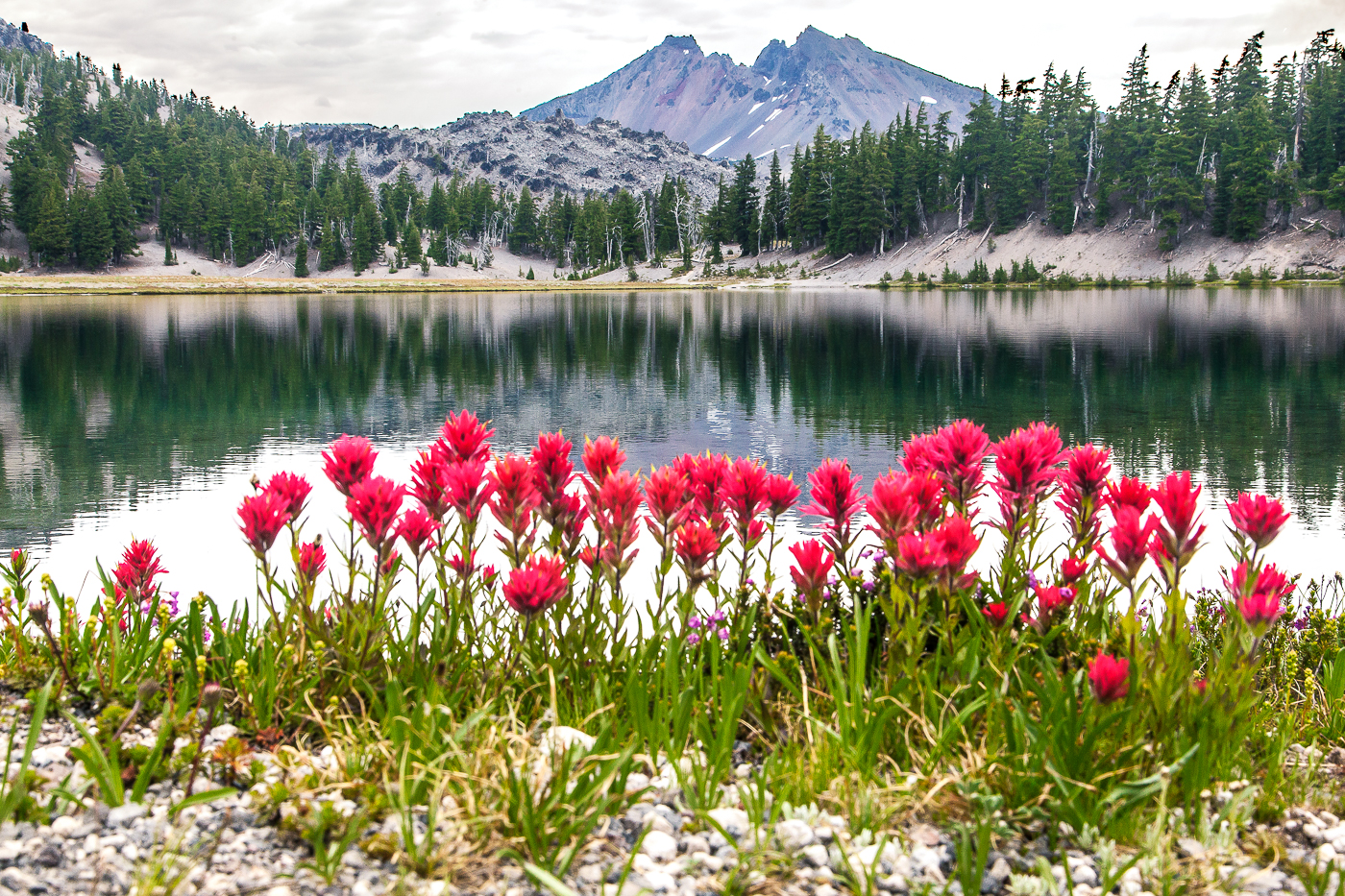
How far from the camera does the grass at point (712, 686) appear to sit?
3146mm

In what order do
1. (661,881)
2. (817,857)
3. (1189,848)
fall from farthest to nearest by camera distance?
1. (1189,848)
2. (817,857)
3. (661,881)

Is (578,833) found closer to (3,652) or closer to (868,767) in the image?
(868,767)

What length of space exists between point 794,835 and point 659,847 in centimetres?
43

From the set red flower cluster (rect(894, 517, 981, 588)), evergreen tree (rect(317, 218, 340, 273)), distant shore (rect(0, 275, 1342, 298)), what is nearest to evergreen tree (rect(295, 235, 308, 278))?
evergreen tree (rect(317, 218, 340, 273))

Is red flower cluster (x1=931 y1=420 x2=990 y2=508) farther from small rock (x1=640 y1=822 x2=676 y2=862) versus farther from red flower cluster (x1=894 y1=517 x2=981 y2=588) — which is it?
small rock (x1=640 y1=822 x2=676 y2=862)

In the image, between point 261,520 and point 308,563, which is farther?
point 308,563

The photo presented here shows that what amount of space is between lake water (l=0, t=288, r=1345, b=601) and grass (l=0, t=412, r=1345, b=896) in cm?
215

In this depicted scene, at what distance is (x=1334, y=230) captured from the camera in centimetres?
9081

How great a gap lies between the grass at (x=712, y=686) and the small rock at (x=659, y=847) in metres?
0.15

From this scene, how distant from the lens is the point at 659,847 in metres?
3.06

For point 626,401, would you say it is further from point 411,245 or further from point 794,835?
point 411,245

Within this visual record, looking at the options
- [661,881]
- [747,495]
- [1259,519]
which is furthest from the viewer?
[747,495]

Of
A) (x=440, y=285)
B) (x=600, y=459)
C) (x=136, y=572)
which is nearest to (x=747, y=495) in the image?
(x=600, y=459)

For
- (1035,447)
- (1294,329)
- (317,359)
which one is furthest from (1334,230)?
(1035,447)
